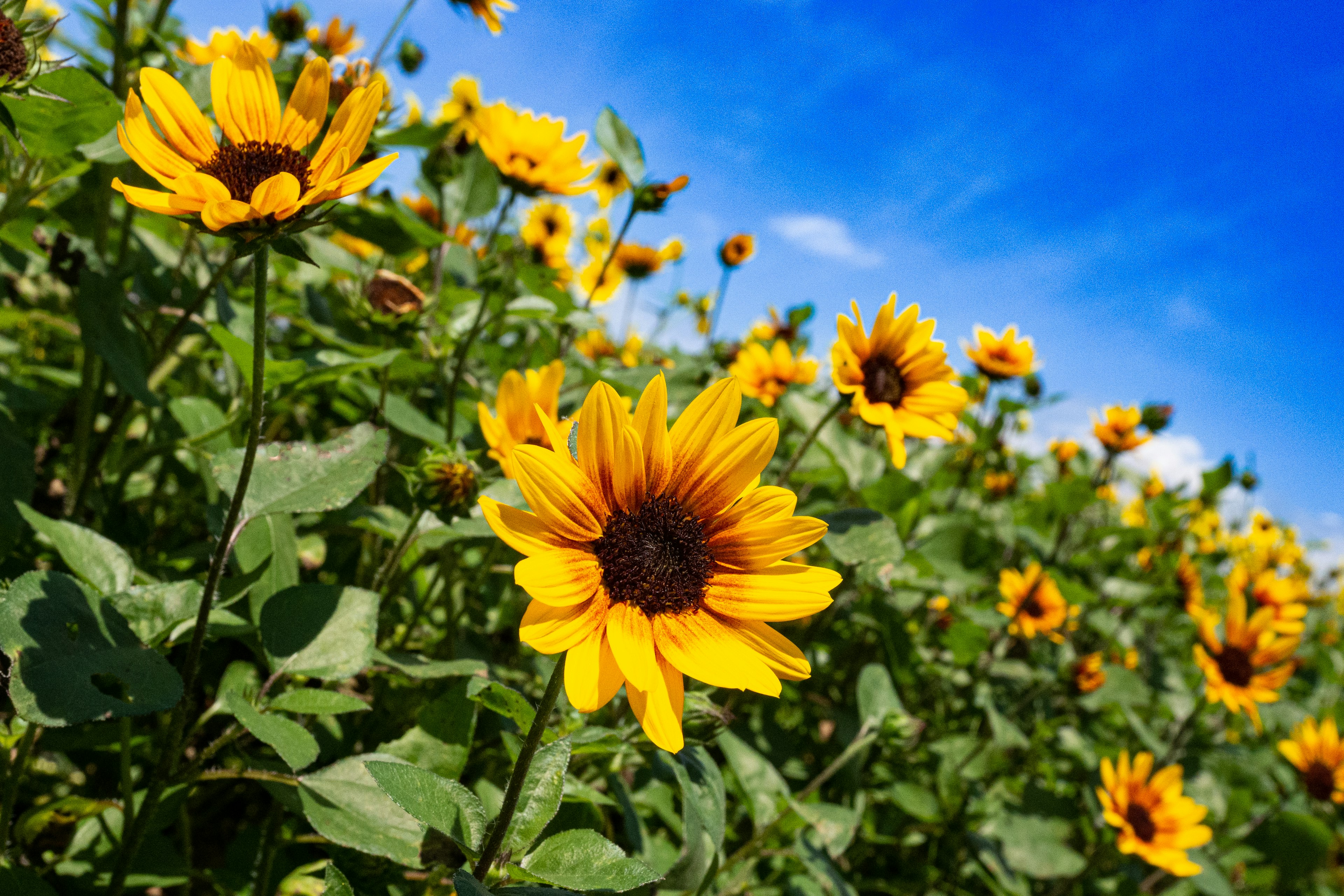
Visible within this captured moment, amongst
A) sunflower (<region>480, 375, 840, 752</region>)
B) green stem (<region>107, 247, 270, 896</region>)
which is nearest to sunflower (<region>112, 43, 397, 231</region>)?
green stem (<region>107, 247, 270, 896</region>)

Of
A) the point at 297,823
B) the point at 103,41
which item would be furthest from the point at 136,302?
the point at 297,823

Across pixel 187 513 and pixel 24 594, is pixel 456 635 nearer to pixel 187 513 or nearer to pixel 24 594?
pixel 24 594

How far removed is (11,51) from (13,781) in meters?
0.90

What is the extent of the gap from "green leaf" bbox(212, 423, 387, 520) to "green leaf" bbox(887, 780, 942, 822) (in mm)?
1556

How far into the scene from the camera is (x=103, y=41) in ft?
5.78

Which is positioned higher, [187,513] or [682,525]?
[682,525]

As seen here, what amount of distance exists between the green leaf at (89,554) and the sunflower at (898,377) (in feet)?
3.76

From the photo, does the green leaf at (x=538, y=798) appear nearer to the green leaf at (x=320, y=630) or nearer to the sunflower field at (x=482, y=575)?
the sunflower field at (x=482, y=575)

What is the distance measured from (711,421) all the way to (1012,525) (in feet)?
7.92

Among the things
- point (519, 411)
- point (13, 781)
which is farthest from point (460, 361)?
point (13, 781)

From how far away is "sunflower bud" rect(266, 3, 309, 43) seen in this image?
2178 mm

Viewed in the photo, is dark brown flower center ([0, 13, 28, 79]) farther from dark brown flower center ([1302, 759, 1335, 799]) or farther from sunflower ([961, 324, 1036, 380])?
dark brown flower center ([1302, 759, 1335, 799])

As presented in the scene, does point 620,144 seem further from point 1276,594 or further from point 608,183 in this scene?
point 1276,594

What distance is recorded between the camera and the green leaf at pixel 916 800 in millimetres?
1896
